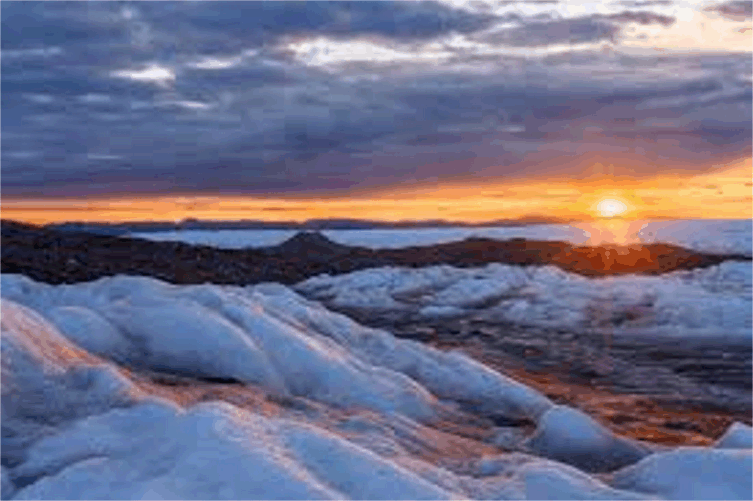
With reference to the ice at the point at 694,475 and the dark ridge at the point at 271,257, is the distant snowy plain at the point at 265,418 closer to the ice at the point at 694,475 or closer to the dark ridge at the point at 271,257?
the ice at the point at 694,475

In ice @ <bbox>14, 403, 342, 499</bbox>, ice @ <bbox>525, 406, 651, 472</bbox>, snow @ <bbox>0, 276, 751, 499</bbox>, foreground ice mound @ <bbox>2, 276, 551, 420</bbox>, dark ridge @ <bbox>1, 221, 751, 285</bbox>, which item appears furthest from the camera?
dark ridge @ <bbox>1, 221, 751, 285</bbox>

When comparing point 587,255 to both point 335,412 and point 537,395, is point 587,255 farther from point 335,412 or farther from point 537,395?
point 335,412

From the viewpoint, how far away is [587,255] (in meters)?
52.6

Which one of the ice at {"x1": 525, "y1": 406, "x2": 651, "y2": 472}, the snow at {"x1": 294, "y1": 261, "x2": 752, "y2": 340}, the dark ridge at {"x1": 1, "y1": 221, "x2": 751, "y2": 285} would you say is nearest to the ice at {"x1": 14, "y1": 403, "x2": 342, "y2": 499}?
the ice at {"x1": 525, "y1": 406, "x2": 651, "y2": 472}

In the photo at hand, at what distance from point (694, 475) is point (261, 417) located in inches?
110

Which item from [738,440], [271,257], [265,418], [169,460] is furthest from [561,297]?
[169,460]

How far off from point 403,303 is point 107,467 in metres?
27.9

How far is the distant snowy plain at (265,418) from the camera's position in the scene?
6.39 meters

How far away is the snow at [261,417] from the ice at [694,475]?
1 cm

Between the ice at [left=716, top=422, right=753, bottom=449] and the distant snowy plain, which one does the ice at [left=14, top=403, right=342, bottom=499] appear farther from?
the ice at [left=716, top=422, right=753, bottom=449]

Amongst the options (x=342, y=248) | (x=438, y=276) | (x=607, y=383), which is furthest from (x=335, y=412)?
(x=342, y=248)

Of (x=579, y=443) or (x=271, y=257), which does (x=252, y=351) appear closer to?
(x=579, y=443)

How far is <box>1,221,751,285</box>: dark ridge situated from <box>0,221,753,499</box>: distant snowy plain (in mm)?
16980

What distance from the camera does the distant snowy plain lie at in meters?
6.39
